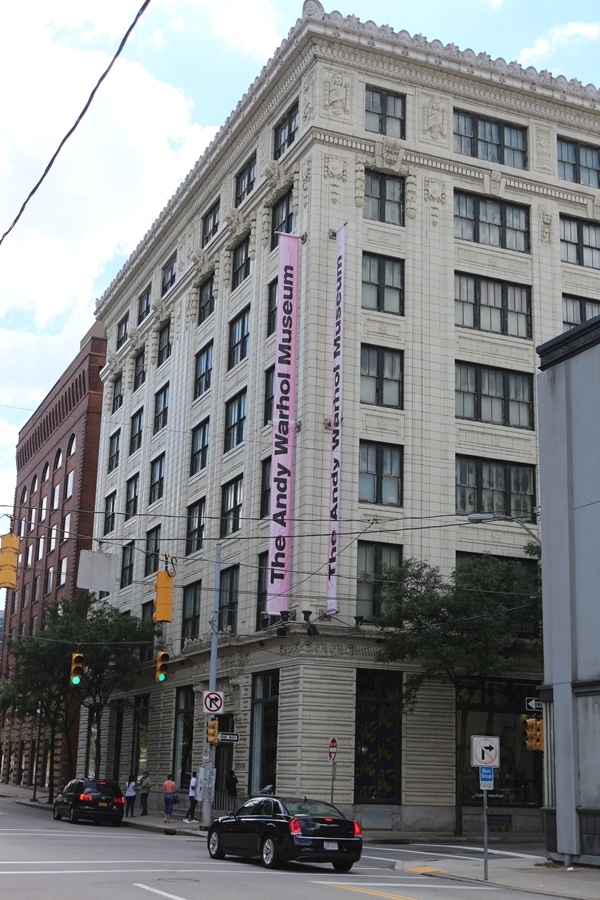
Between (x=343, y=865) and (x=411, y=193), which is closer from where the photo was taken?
(x=343, y=865)

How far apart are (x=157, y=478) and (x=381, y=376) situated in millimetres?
18487

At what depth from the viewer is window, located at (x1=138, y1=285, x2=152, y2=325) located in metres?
62.6

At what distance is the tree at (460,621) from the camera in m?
36.8

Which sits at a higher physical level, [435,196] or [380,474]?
[435,196]

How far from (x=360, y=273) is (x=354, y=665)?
1418 cm

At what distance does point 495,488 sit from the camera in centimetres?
4325

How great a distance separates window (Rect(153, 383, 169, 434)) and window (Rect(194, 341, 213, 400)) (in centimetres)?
414

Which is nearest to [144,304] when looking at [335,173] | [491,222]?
[335,173]

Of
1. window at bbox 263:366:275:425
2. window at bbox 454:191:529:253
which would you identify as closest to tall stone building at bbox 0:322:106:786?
window at bbox 263:366:275:425

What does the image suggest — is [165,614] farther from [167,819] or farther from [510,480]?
[510,480]

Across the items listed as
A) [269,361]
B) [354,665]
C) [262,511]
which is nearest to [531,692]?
Answer: [354,665]

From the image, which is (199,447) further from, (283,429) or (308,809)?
(308,809)

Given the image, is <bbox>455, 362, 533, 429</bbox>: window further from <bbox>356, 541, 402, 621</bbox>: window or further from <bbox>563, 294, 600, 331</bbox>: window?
<bbox>356, 541, 402, 621</bbox>: window

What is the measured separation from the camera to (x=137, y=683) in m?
56.0
